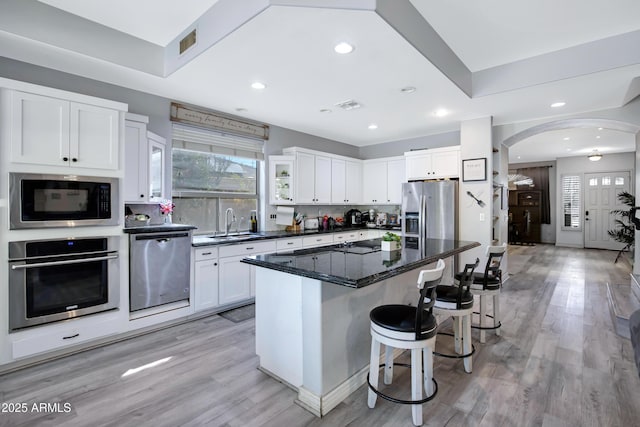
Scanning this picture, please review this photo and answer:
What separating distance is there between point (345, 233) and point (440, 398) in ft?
11.8

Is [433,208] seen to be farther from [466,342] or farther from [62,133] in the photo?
[62,133]

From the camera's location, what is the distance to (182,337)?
3.10 m

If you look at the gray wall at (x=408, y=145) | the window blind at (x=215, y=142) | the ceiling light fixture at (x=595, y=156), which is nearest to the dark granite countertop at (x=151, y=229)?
the window blind at (x=215, y=142)

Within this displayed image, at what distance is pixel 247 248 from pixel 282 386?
Answer: 6.67 feet

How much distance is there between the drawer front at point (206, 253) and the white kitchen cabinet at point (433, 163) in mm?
3557

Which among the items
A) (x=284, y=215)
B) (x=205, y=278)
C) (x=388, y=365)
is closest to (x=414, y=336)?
(x=388, y=365)

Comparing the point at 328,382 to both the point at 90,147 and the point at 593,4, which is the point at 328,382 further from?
the point at 593,4

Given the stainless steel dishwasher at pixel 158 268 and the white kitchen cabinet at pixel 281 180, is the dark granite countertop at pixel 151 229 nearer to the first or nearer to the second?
the stainless steel dishwasher at pixel 158 268

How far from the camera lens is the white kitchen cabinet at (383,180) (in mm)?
5938

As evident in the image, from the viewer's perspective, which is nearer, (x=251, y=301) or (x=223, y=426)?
(x=223, y=426)

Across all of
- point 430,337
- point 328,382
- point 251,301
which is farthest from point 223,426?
point 251,301

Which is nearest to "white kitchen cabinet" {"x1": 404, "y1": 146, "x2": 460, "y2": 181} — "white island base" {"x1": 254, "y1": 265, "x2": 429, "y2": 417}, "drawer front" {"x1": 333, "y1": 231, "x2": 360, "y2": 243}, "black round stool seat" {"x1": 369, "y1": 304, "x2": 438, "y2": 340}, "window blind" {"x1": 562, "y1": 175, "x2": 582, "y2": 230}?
"drawer front" {"x1": 333, "y1": 231, "x2": 360, "y2": 243}

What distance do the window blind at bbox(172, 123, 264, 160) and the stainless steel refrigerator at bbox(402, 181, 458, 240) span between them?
2.58m

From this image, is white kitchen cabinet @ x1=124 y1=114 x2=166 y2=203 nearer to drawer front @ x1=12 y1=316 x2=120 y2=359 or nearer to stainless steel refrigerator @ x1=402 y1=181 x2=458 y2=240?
drawer front @ x1=12 y1=316 x2=120 y2=359
